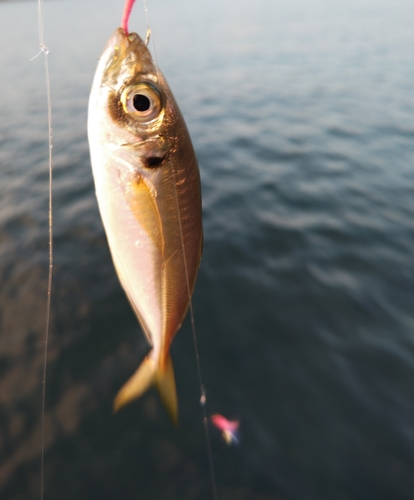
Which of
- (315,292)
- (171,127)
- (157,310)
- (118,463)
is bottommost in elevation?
(118,463)

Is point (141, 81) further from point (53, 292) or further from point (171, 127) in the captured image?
point (53, 292)

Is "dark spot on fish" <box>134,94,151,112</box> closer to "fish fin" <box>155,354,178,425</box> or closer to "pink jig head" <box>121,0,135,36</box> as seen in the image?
"pink jig head" <box>121,0,135,36</box>

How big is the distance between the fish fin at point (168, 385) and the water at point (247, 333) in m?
0.84

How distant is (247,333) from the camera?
11.6 feet

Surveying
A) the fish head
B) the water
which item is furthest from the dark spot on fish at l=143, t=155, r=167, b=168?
the water

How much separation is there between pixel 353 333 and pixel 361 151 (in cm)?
528

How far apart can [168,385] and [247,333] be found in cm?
158

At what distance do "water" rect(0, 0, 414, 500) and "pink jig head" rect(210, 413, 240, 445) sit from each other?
6cm

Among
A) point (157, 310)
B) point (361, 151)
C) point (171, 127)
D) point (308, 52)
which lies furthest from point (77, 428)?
point (308, 52)

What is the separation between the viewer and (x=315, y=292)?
397 cm

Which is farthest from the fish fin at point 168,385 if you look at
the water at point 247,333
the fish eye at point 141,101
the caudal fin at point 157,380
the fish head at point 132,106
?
the fish eye at point 141,101

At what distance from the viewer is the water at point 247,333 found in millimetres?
2598

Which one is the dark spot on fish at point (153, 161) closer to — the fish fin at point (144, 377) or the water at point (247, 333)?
the fish fin at point (144, 377)

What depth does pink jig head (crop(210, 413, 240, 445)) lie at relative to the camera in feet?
9.05
